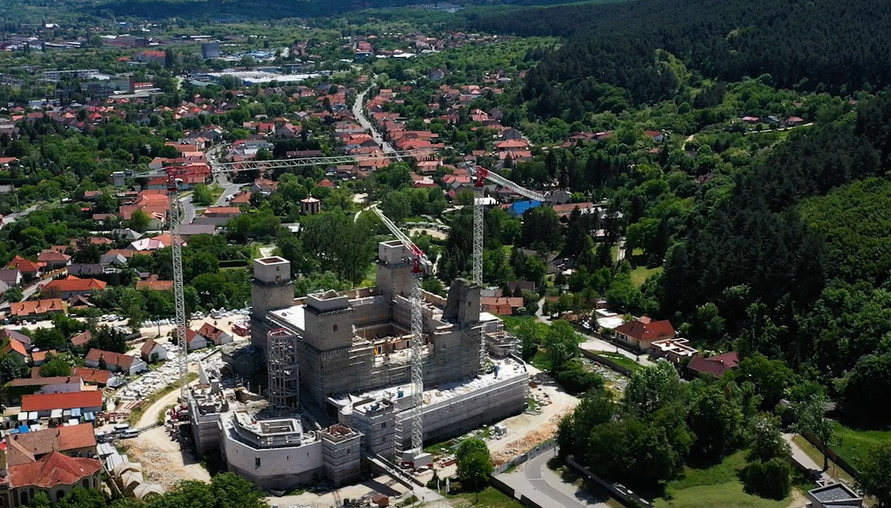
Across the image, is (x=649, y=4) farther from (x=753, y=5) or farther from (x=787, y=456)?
(x=787, y=456)

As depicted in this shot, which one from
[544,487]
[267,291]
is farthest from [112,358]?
[544,487]

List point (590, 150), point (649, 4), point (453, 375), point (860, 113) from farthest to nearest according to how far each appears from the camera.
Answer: point (649, 4) < point (590, 150) < point (860, 113) < point (453, 375)

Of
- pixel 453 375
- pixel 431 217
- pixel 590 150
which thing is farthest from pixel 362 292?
pixel 590 150

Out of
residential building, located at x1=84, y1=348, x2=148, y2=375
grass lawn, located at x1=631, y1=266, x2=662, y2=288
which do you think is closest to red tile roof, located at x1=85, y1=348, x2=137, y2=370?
residential building, located at x1=84, y1=348, x2=148, y2=375

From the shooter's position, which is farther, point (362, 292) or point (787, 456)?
point (362, 292)

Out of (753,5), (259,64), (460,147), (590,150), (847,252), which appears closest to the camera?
(847,252)

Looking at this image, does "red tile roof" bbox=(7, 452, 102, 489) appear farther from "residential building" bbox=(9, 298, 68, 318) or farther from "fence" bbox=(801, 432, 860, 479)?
"fence" bbox=(801, 432, 860, 479)

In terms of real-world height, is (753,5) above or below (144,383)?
above
